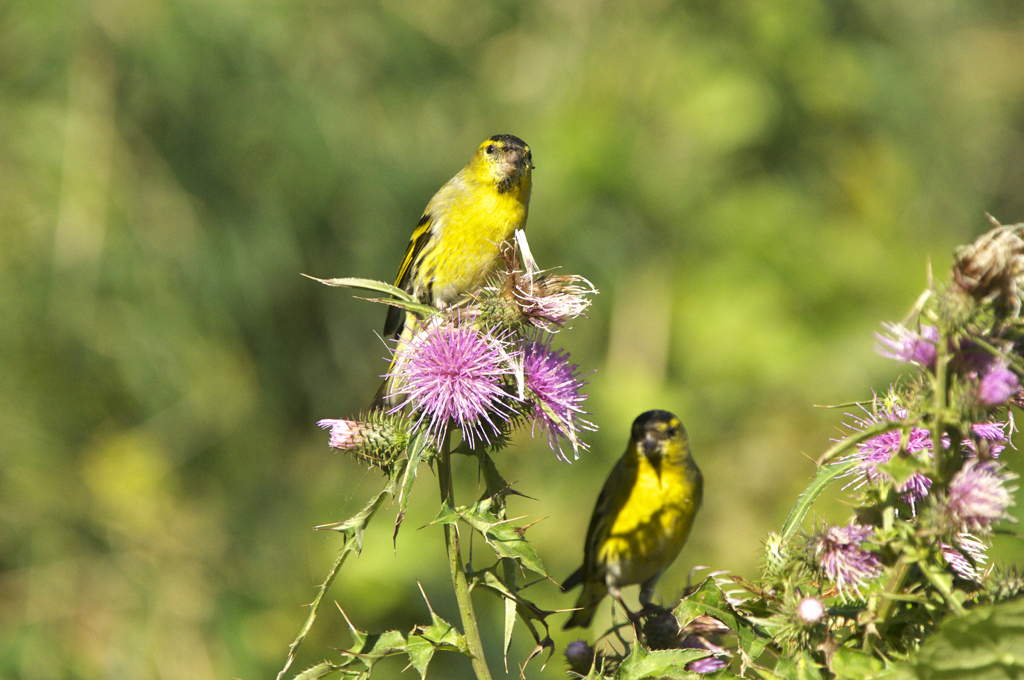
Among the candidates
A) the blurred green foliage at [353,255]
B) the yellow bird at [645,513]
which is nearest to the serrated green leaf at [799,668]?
the yellow bird at [645,513]

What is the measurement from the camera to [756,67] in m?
7.72

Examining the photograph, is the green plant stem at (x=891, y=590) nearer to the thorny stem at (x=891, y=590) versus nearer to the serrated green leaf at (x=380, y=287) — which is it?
the thorny stem at (x=891, y=590)

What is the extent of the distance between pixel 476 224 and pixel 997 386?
8.20 feet

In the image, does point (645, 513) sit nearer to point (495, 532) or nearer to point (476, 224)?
point (476, 224)

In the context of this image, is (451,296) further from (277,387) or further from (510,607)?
(277,387)

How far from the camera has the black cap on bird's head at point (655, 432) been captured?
3.45 m

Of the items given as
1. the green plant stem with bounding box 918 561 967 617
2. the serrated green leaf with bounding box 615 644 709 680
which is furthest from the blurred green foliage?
the green plant stem with bounding box 918 561 967 617

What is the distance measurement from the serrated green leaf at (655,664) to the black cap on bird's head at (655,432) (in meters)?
1.79

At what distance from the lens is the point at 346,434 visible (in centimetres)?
215

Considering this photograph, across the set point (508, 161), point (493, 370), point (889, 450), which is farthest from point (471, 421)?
point (508, 161)

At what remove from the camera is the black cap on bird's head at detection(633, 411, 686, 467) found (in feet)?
11.3

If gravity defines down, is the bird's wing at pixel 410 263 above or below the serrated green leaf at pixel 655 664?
above

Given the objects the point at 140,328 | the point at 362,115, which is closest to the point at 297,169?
the point at 362,115

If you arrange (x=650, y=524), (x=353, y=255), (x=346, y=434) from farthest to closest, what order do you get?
(x=353, y=255) < (x=650, y=524) < (x=346, y=434)
